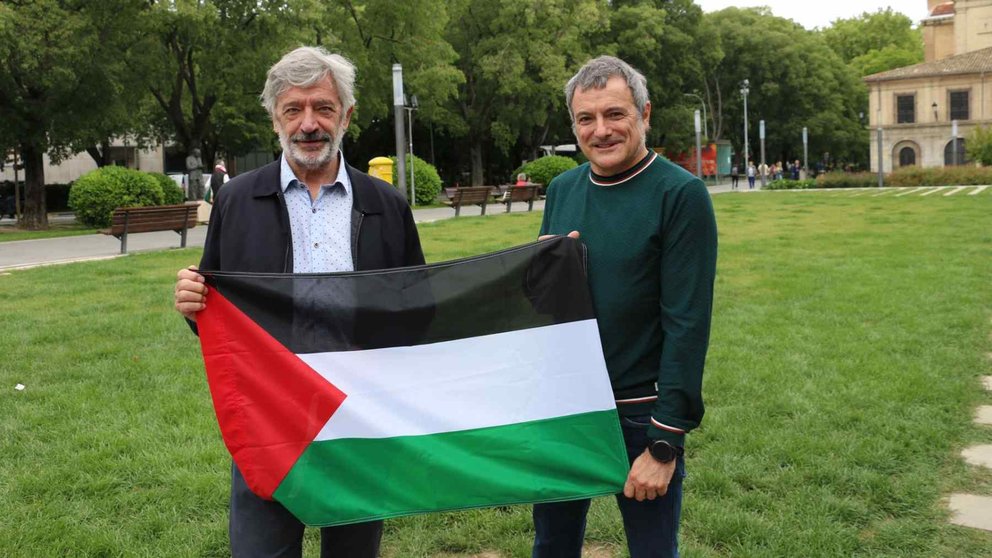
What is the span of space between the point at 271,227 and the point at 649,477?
1.36 m

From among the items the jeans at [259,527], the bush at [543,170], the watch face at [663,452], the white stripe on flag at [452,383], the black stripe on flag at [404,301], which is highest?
the bush at [543,170]

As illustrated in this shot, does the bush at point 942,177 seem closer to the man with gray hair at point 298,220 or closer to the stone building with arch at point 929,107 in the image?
the stone building with arch at point 929,107

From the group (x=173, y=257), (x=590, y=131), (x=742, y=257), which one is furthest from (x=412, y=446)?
(x=173, y=257)

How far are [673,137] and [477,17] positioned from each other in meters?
16.6

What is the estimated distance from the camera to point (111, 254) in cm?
1761

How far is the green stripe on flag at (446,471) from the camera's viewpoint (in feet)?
9.36

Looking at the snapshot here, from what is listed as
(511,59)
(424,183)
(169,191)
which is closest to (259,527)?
(169,191)

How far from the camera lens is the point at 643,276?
108 inches

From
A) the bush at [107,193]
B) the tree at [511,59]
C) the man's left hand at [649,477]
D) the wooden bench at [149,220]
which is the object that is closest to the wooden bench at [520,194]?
the bush at [107,193]

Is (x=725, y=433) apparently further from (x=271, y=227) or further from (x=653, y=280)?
(x=271, y=227)

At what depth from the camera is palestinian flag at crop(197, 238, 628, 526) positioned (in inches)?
112

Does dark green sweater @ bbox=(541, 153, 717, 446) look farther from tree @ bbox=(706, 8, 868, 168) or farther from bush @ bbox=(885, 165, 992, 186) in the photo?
tree @ bbox=(706, 8, 868, 168)

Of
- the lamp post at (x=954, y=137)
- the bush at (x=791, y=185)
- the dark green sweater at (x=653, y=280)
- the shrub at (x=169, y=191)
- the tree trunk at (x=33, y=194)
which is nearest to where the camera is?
the dark green sweater at (x=653, y=280)

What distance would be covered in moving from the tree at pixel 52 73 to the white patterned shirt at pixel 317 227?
23.0 m
